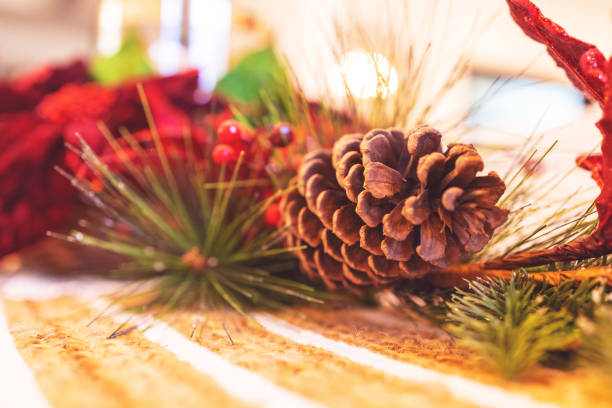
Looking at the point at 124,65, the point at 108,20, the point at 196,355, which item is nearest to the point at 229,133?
the point at 196,355

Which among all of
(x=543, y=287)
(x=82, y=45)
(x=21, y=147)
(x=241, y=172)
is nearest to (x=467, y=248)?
(x=543, y=287)

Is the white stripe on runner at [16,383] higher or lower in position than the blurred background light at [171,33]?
lower

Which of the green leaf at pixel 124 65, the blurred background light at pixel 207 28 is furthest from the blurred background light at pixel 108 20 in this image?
the green leaf at pixel 124 65

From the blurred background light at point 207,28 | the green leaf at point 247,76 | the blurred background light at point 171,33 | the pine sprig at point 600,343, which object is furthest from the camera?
the blurred background light at point 207,28

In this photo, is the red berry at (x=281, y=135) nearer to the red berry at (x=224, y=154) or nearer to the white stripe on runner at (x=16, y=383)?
the red berry at (x=224, y=154)

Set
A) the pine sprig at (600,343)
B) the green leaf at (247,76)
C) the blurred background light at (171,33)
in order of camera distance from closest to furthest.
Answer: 1. the pine sprig at (600,343)
2. the green leaf at (247,76)
3. the blurred background light at (171,33)
